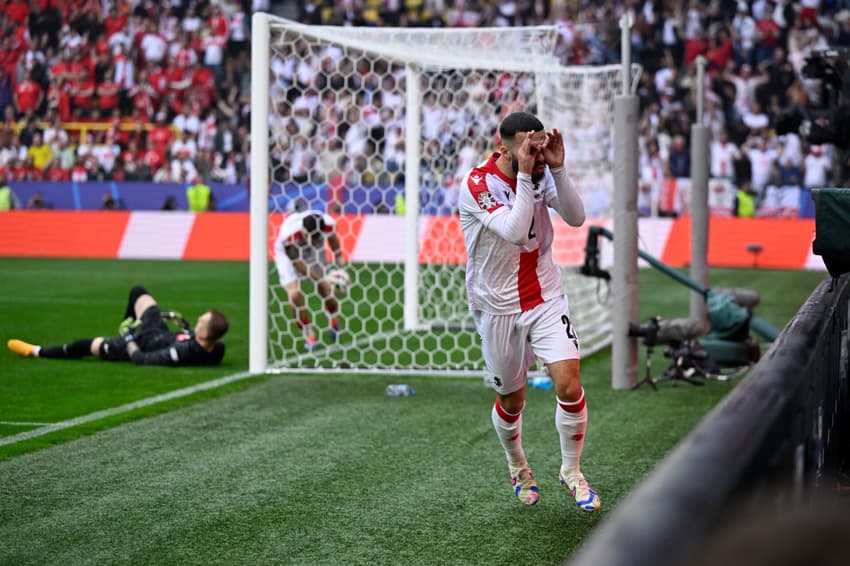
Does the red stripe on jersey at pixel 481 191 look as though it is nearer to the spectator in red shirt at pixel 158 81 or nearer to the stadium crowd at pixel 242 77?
the stadium crowd at pixel 242 77

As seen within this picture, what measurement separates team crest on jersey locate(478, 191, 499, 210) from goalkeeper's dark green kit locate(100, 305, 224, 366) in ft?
17.1

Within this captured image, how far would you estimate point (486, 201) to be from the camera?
550cm

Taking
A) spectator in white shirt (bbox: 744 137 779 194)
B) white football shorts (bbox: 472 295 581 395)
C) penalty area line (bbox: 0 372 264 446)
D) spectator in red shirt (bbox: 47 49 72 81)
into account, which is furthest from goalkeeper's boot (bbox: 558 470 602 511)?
spectator in red shirt (bbox: 47 49 72 81)

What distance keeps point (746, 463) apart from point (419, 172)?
11.1 metres

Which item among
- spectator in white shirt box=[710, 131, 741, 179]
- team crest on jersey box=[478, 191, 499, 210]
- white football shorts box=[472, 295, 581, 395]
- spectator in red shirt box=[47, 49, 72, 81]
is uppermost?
spectator in red shirt box=[47, 49, 72, 81]

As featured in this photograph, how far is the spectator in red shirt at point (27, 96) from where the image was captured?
30.1 m

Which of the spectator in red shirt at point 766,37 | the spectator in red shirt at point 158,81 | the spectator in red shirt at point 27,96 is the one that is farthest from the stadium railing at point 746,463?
the spectator in red shirt at point 27,96

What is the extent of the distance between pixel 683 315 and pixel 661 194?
8.87m

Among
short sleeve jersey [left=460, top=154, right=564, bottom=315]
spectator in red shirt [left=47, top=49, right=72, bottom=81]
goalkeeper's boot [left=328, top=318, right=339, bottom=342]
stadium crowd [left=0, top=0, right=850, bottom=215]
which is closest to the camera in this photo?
short sleeve jersey [left=460, top=154, right=564, bottom=315]

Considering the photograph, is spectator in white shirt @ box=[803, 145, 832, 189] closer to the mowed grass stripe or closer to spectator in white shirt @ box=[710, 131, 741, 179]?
spectator in white shirt @ box=[710, 131, 741, 179]

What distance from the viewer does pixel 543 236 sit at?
5.71 meters

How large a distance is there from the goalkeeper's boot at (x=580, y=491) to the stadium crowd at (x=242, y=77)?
14.6 meters

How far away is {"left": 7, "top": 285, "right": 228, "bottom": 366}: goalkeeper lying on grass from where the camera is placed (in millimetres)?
10266

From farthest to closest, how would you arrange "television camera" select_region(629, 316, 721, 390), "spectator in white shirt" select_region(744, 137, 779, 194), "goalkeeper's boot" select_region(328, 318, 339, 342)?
"spectator in white shirt" select_region(744, 137, 779, 194)
"goalkeeper's boot" select_region(328, 318, 339, 342)
"television camera" select_region(629, 316, 721, 390)
